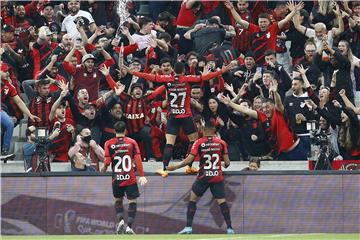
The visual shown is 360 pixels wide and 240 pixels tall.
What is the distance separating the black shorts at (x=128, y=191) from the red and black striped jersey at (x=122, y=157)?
80mm

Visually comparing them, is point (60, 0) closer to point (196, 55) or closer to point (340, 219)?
point (196, 55)

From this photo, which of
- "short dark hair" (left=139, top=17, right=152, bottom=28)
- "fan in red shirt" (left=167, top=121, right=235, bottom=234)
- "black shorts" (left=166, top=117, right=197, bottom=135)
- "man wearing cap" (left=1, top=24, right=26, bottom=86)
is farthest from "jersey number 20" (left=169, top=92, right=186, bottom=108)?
"man wearing cap" (left=1, top=24, right=26, bottom=86)

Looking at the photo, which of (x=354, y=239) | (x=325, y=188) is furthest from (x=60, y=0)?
(x=354, y=239)

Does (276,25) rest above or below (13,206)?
above

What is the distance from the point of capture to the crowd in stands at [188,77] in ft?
79.2

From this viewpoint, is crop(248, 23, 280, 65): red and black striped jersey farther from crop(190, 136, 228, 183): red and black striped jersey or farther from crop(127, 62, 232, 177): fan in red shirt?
crop(190, 136, 228, 183): red and black striped jersey

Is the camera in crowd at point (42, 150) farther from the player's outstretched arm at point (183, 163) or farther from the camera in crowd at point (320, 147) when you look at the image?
the camera in crowd at point (320, 147)

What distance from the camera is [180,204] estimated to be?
23.6 m

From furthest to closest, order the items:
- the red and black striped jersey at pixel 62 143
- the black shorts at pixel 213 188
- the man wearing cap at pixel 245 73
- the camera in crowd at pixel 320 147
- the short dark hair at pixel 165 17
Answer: the short dark hair at pixel 165 17 → the man wearing cap at pixel 245 73 → the red and black striped jersey at pixel 62 143 → the camera in crowd at pixel 320 147 → the black shorts at pixel 213 188

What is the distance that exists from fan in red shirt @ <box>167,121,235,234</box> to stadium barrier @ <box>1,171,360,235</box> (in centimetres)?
73

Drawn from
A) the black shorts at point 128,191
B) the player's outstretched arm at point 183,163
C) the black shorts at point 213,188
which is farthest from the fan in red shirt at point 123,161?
the black shorts at point 213,188

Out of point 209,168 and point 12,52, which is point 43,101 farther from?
point 209,168

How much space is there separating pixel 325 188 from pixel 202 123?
8.00ft

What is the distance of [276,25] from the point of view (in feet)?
87.4
